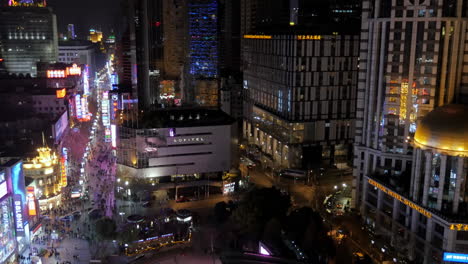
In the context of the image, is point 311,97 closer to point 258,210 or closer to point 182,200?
point 182,200

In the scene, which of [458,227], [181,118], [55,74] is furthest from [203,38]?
[458,227]

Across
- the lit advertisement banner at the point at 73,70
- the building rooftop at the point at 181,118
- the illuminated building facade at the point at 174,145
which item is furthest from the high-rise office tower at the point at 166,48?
the illuminated building facade at the point at 174,145

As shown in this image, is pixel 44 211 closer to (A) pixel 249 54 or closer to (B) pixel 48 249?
(B) pixel 48 249

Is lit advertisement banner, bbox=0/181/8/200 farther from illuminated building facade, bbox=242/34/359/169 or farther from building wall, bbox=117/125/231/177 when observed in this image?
illuminated building facade, bbox=242/34/359/169

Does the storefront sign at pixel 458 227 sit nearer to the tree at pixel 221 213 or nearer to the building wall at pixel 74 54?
the tree at pixel 221 213

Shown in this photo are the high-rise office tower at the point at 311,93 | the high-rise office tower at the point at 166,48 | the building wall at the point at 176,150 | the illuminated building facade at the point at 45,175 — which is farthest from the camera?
the high-rise office tower at the point at 166,48

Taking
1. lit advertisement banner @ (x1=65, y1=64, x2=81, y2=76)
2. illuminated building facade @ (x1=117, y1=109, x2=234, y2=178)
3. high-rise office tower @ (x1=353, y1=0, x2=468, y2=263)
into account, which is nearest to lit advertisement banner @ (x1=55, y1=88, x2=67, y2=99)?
lit advertisement banner @ (x1=65, y1=64, x2=81, y2=76)

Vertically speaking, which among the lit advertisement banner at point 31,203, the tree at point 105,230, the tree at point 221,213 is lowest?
the tree at point 221,213
